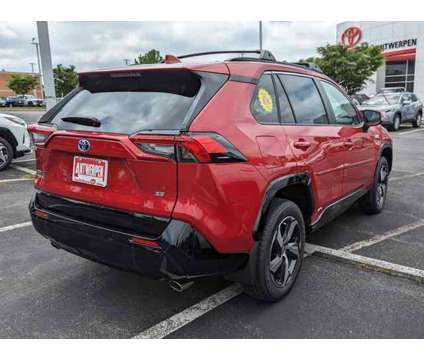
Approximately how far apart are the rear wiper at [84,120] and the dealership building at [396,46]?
99.4 ft

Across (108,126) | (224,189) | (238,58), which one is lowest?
(224,189)

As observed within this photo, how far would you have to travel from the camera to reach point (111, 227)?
8.20 feet

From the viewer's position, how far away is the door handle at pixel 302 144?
3.05m

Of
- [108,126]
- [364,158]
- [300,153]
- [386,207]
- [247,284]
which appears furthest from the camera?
[386,207]

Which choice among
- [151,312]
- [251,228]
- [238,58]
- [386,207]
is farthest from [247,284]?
[386,207]

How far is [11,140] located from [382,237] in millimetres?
7087

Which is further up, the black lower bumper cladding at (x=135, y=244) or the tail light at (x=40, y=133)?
the tail light at (x=40, y=133)

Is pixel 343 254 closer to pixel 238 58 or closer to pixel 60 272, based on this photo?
pixel 238 58

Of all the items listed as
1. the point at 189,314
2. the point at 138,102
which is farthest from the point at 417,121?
the point at 138,102

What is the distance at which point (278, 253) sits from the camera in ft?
9.78

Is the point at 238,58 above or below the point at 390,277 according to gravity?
above

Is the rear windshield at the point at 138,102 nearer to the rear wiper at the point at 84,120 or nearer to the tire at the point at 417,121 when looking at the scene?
the rear wiper at the point at 84,120

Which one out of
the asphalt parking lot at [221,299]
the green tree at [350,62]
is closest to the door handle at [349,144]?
the asphalt parking lot at [221,299]

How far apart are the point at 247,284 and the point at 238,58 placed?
62.9 inches
